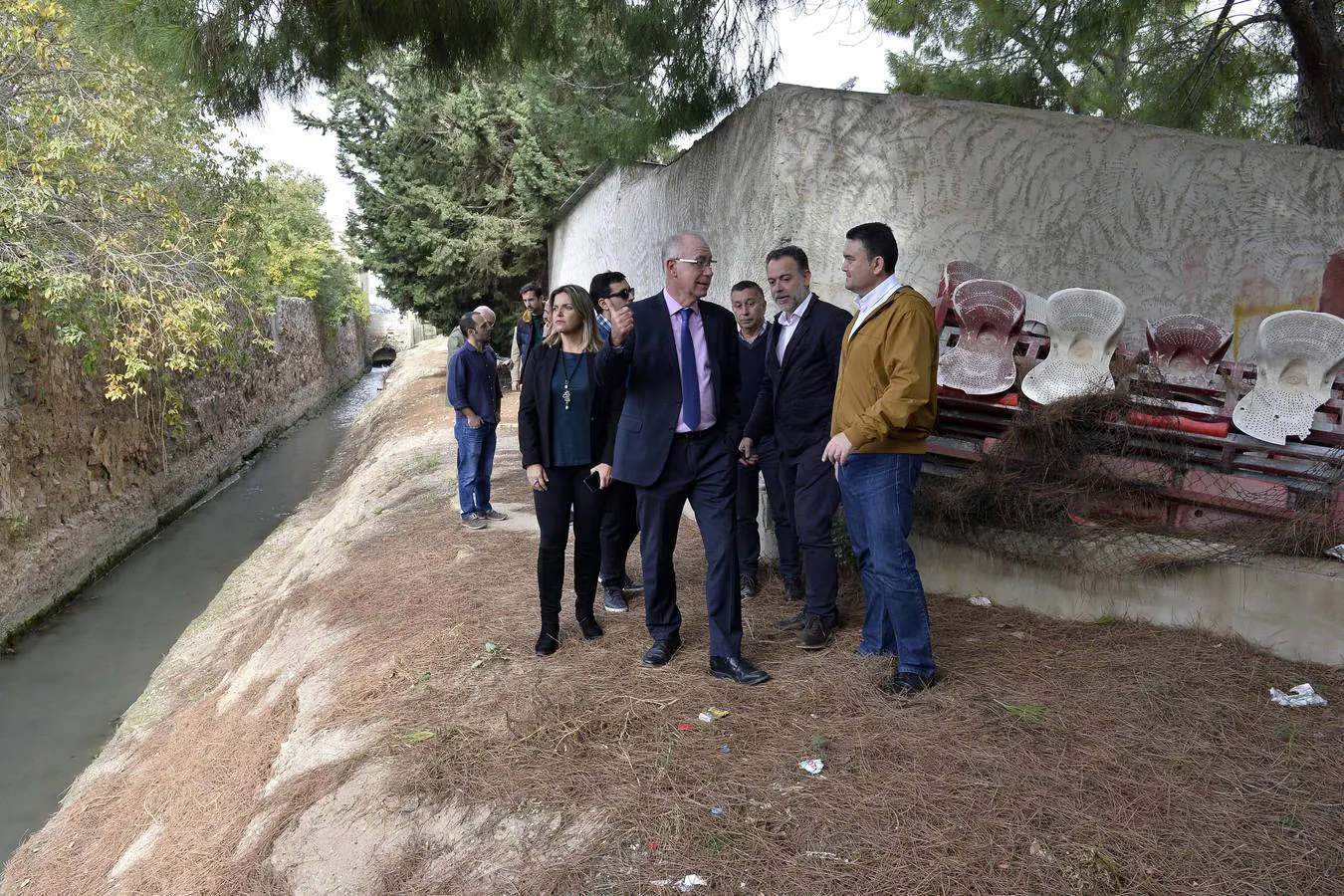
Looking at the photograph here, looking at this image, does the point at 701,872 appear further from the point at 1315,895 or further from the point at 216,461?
the point at 216,461

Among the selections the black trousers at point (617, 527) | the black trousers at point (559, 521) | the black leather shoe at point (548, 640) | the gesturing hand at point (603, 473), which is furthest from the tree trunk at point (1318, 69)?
the black leather shoe at point (548, 640)

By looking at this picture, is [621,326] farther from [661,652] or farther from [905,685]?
[905,685]

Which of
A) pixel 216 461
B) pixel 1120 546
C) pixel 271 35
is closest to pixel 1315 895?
pixel 1120 546

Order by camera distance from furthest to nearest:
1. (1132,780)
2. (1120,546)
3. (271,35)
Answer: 1. (271,35)
2. (1120,546)
3. (1132,780)

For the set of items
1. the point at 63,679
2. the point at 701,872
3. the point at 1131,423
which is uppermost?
the point at 1131,423

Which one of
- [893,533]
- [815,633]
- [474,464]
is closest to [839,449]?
[893,533]

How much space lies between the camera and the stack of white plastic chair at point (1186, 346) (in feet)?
15.8

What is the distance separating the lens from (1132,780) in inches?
123

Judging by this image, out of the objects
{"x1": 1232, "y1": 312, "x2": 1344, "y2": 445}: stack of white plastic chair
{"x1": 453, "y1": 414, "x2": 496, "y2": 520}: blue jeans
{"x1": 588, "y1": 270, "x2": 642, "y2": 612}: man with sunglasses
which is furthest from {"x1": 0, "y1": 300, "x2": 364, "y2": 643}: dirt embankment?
{"x1": 1232, "y1": 312, "x2": 1344, "y2": 445}: stack of white plastic chair

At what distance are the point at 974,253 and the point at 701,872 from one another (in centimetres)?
412

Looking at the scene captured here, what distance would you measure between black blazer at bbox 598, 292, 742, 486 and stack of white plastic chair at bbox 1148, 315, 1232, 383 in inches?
94.2

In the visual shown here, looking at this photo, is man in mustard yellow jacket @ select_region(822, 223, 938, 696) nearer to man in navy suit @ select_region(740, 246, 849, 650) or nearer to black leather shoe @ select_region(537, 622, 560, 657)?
man in navy suit @ select_region(740, 246, 849, 650)

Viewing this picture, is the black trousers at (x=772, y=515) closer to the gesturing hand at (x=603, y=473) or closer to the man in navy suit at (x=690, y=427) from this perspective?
the man in navy suit at (x=690, y=427)

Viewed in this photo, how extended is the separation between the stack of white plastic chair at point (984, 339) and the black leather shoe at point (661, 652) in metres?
2.05
